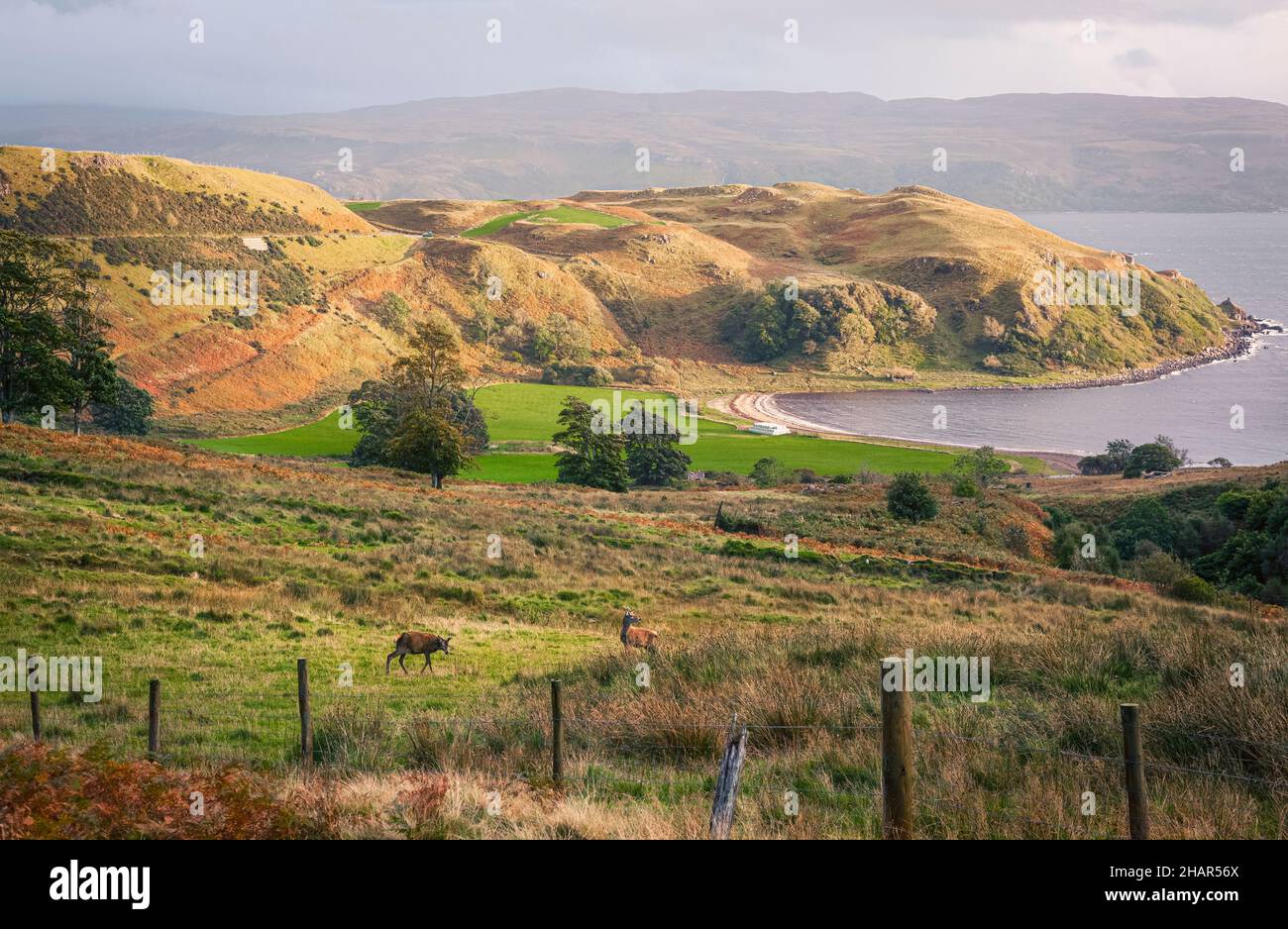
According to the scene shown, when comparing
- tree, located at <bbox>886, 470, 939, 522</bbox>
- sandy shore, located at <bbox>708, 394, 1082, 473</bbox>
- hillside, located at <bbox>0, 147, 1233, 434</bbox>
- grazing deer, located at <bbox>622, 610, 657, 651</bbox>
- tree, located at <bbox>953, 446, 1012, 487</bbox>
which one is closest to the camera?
grazing deer, located at <bbox>622, 610, 657, 651</bbox>

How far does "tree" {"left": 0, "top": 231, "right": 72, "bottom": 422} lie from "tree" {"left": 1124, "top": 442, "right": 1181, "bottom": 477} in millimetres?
73852

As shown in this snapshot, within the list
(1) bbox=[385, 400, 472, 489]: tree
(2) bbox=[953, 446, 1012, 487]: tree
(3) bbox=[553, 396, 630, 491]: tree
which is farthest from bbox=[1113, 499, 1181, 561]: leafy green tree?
(1) bbox=[385, 400, 472, 489]: tree

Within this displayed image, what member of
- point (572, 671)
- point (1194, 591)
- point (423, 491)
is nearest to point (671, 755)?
point (572, 671)

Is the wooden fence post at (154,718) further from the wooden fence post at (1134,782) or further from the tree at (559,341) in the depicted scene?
the tree at (559,341)

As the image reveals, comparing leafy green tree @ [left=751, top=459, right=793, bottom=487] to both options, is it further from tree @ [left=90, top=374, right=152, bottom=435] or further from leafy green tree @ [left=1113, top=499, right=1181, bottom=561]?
tree @ [left=90, top=374, right=152, bottom=435]

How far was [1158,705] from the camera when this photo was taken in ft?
31.0

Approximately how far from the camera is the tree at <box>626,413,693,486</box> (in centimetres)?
7150

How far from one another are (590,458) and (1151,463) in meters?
48.0

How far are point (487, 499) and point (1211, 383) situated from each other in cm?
12688

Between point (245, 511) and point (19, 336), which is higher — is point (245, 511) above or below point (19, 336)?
below

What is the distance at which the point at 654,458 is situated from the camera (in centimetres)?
7175

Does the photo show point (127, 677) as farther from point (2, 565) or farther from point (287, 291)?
point (287, 291)

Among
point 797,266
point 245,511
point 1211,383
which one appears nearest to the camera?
point 245,511
